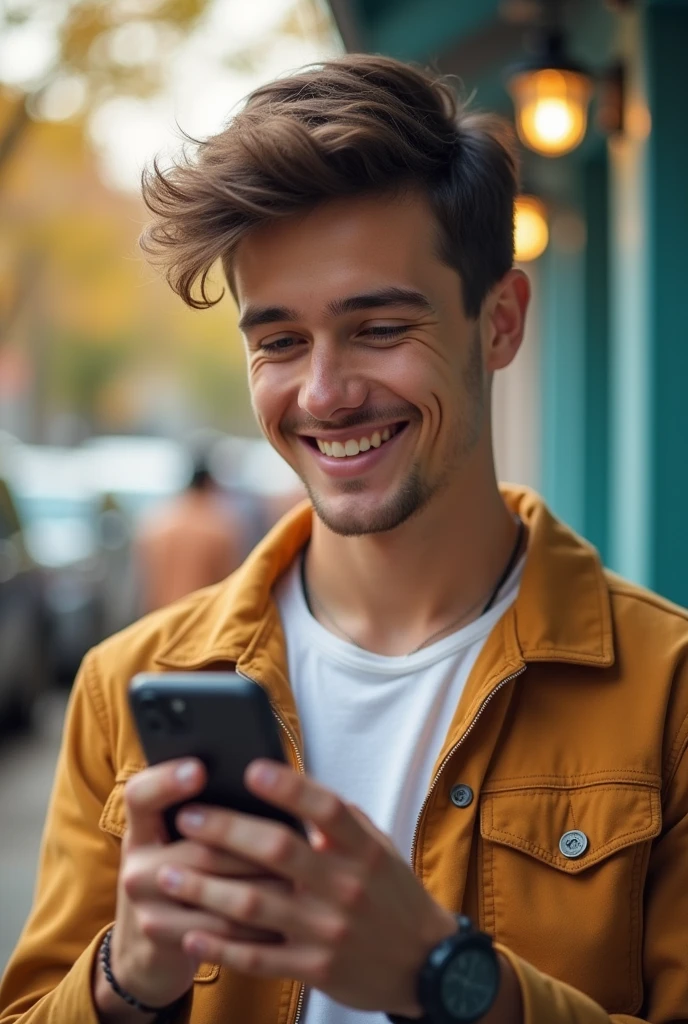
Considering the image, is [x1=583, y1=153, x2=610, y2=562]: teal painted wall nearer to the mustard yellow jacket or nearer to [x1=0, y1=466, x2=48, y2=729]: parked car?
[x1=0, y1=466, x2=48, y2=729]: parked car

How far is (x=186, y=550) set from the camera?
8.16 meters

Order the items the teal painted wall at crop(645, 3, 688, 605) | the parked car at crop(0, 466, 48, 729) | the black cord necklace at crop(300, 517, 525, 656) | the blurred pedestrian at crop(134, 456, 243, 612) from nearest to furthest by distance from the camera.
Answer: the black cord necklace at crop(300, 517, 525, 656) → the teal painted wall at crop(645, 3, 688, 605) → the blurred pedestrian at crop(134, 456, 243, 612) → the parked car at crop(0, 466, 48, 729)

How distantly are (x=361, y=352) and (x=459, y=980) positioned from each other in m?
1.04

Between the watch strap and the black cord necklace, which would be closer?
the watch strap

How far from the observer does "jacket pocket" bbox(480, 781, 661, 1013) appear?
6.66 feet

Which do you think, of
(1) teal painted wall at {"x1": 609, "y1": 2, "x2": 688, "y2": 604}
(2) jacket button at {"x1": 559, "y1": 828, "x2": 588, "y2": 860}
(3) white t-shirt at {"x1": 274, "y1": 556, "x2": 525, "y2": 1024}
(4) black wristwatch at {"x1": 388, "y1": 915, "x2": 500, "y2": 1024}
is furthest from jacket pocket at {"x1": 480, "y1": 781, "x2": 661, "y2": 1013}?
(1) teal painted wall at {"x1": 609, "y1": 2, "x2": 688, "y2": 604}

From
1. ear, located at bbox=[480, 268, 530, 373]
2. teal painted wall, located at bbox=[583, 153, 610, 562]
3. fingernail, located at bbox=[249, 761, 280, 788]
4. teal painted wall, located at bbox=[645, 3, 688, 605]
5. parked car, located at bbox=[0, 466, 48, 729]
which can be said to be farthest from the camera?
teal painted wall, located at bbox=[583, 153, 610, 562]

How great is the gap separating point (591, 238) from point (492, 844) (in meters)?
9.25

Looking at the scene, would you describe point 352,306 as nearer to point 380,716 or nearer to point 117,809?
point 380,716

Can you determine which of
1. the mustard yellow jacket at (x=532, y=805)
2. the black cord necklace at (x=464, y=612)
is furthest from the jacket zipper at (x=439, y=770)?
the black cord necklace at (x=464, y=612)

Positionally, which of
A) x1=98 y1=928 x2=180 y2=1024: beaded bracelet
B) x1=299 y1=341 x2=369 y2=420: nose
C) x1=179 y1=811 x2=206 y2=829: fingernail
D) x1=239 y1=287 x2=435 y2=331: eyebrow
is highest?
x1=239 y1=287 x2=435 y2=331: eyebrow

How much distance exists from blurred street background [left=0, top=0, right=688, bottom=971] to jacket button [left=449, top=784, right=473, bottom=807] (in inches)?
46.4

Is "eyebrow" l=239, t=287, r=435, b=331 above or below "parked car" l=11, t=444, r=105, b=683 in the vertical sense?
above

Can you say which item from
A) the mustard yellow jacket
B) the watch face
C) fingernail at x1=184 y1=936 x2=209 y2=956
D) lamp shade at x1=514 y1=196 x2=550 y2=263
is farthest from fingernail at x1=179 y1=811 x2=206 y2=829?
lamp shade at x1=514 y1=196 x2=550 y2=263
